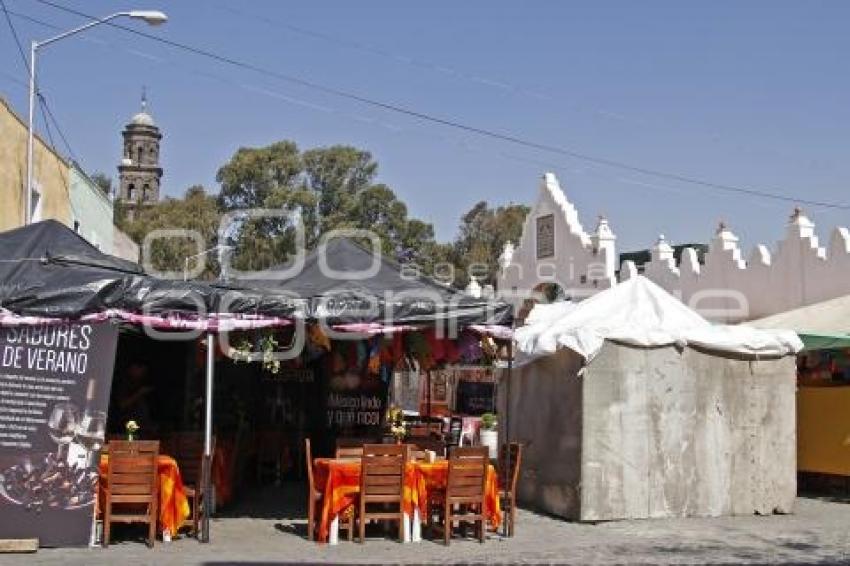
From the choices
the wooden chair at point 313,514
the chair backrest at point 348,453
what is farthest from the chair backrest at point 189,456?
the chair backrest at point 348,453

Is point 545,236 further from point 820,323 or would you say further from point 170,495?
point 170,495

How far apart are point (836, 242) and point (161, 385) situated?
11566 mm

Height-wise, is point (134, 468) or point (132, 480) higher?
point (134, 468)

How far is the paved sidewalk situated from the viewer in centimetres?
938

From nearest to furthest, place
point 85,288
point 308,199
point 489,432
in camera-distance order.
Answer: point 85,288
point 489,432
point 308,199

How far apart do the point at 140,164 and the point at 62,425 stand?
7385 cm

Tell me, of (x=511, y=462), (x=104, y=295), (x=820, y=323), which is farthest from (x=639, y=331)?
(x=104, y=295)

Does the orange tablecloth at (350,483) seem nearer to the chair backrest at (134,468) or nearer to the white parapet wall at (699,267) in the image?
the chair backrest at (134,468)

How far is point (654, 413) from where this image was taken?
12.3 m

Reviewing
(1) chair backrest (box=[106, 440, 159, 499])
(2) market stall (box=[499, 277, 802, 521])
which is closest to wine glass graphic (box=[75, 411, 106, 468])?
(1) chair backrest (box=[106, 440, 159, 499])

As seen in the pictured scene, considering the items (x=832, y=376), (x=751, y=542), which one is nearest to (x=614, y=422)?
(x=751, y=542)

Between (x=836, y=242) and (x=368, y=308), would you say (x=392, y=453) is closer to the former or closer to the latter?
(x=368, y=308)

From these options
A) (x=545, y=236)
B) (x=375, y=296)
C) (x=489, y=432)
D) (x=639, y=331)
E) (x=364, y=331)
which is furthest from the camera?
(x=545, y=236)

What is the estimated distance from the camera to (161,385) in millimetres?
14242
